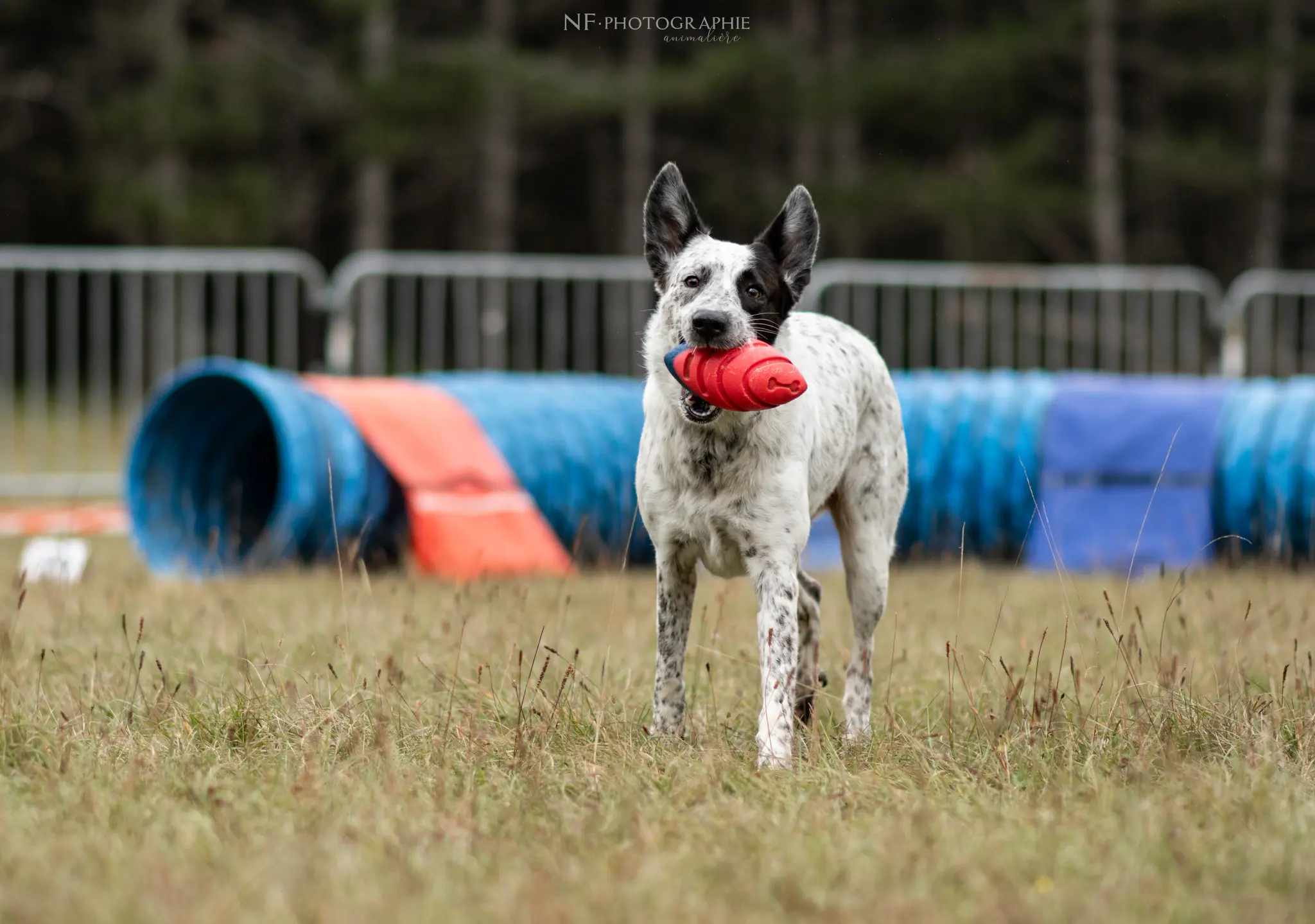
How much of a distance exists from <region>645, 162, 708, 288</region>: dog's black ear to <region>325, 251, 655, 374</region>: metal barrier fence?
7408mm

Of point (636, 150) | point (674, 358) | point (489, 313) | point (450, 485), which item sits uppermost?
point (636, 150)

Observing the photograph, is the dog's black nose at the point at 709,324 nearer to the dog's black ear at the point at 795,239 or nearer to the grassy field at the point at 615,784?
the dog's black ear at the point at 795,239

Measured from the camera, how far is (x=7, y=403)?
18.1 m

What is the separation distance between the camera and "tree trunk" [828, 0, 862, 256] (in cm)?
2247

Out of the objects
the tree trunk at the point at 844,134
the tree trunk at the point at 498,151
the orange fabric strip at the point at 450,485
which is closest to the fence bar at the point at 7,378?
the orange fabric strip at the point at 450,485

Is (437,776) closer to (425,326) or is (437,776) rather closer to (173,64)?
(425,326)

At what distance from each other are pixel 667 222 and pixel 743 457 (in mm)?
719


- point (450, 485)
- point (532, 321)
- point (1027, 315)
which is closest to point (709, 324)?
point (450, 485)

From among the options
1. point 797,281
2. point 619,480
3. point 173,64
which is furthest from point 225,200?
point 797,281

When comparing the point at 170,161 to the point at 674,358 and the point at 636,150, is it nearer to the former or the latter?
the point at 636,150

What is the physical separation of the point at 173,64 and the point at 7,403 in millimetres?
6424

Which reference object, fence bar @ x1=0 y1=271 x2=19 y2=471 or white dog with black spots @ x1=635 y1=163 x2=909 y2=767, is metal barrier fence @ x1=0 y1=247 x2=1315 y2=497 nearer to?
fence bar @ x1=0 y1=271 x2=19 y2=471

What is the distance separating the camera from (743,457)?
379 centimetres

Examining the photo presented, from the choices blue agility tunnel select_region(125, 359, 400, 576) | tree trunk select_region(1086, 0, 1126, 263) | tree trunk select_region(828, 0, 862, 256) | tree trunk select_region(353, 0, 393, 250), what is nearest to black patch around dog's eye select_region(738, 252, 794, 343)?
blue agility tunnel select_region(125, 359, 400, 576)
